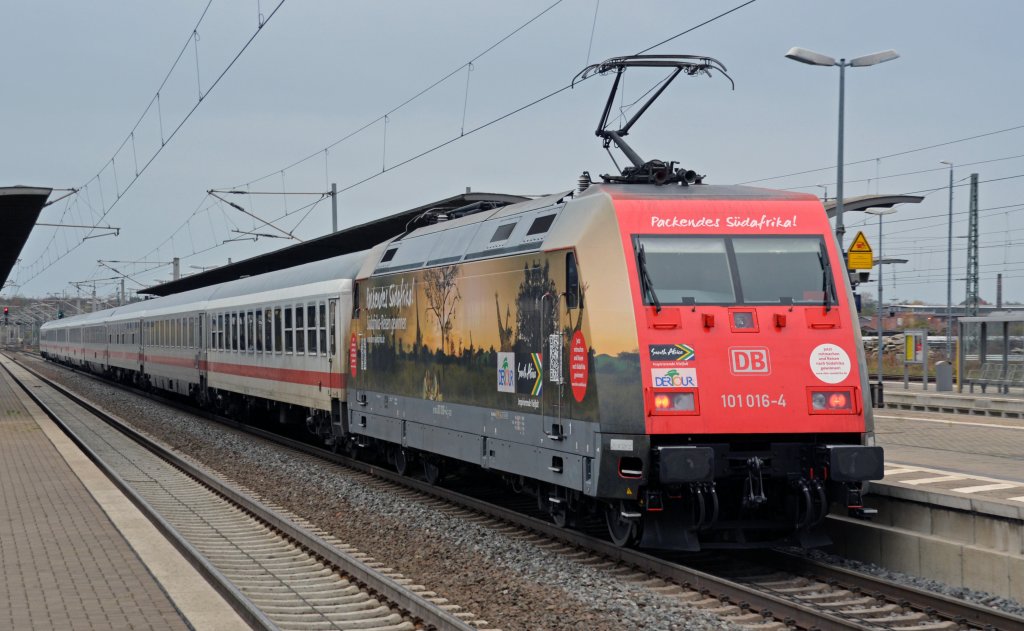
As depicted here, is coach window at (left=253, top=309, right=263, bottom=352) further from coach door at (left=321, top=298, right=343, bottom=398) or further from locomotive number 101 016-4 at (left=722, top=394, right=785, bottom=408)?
locomotive number 101 016-4 at (left=722, top=394, right=785, bottom=408)

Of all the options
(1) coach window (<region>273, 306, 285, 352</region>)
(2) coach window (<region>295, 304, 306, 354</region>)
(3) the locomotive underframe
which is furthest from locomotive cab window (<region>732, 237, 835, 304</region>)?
(1) coach window (<region>273, 306, 285, 352</region>)

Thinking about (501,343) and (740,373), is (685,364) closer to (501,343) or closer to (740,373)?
(740,373)

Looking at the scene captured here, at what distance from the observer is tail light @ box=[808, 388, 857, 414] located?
9.64 metres

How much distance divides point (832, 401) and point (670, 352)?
4.79ft

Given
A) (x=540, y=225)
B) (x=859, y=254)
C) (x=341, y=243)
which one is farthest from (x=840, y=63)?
(x=540, y=225)

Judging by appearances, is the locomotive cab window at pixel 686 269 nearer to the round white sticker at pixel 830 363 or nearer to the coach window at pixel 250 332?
the round white sticker at pixel 830 363

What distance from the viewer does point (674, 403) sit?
942 cm

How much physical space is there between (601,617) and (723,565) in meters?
2.25

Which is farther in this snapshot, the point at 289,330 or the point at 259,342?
the point at 259,342

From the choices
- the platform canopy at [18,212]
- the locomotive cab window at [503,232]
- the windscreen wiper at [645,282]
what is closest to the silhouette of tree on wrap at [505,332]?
the locomotive cab window at [503,232]

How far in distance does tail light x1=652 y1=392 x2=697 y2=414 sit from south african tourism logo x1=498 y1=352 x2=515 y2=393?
2396 mm

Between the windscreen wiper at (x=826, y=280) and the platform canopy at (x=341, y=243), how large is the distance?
208 inches

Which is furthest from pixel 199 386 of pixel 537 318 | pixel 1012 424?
pixel 537 318

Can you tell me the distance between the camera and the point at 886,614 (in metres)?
8.41
